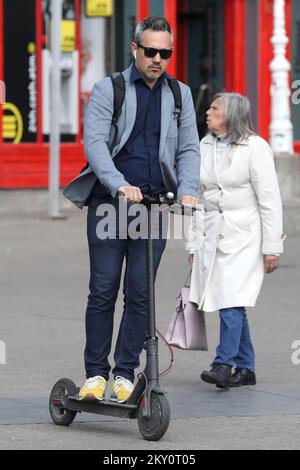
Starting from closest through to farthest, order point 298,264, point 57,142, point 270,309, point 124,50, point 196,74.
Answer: point 270,309 → point 298,264 → point 57,142 → point 124,50 → point 196,74

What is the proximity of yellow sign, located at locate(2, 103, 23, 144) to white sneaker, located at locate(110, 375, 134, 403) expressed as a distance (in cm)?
1149

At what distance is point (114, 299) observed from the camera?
6906 mm

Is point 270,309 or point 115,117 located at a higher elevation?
point 115,117

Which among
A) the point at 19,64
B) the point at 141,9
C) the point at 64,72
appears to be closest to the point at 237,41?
the point at 141,9

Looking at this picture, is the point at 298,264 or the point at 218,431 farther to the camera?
the point at 298,264

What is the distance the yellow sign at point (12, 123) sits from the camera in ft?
59.4

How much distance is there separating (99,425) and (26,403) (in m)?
0.70

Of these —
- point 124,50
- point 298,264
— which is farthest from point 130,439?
point 124,50

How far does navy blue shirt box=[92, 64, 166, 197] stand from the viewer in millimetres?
6848

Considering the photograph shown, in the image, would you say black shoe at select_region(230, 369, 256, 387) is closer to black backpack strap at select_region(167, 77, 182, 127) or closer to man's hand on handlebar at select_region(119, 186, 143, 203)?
black backpack strap at select_region(167, 77, 182, 127)

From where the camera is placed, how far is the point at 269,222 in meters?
8.02

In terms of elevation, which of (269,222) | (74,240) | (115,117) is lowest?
(74,240)

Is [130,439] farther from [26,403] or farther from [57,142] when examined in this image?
[57,142]

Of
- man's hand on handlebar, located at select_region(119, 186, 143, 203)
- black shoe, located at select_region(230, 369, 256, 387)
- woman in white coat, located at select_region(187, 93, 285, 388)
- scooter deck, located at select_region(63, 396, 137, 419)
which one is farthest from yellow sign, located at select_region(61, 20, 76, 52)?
man's hand on handlebar, located at select_region(119, 186, 143, 203)
